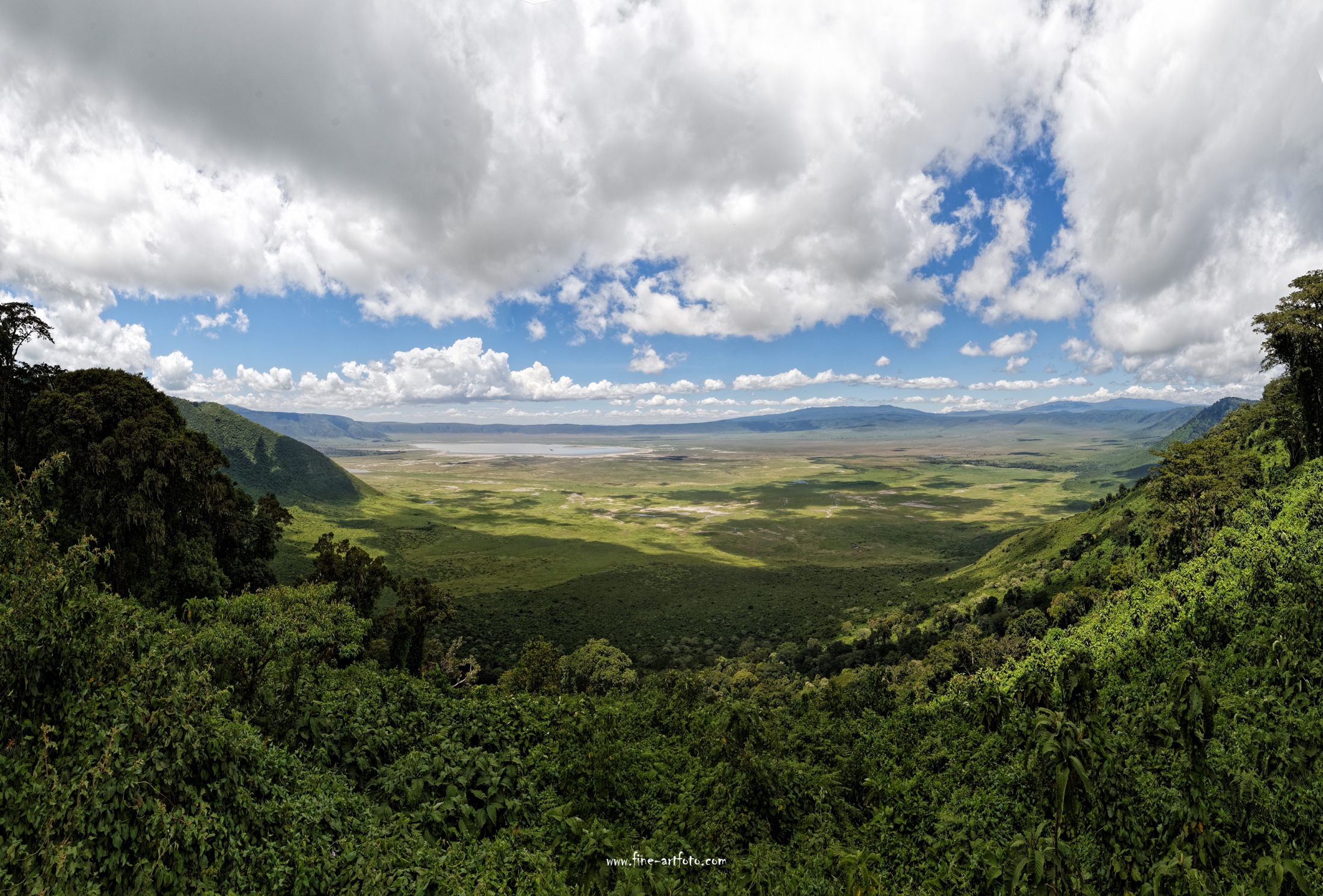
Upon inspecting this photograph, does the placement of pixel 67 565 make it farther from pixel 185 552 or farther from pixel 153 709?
pixel 185 552

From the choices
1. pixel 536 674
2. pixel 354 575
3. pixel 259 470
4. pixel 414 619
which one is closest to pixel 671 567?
pixel 536 674

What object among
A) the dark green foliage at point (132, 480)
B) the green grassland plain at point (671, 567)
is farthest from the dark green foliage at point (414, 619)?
the green grassland plain at point (671, 567)

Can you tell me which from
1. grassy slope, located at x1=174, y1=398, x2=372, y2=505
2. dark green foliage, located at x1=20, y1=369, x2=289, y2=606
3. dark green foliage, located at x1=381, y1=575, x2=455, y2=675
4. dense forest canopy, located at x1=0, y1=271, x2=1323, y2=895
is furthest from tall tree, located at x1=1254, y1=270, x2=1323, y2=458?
grassy slope, located at x1=174, y1=398, x2=372, y2=505

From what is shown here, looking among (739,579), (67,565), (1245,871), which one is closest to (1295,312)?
(1245,871)

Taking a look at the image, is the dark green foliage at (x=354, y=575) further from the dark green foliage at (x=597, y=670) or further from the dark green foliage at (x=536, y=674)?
the dark green foliage at (x=597, y=670)

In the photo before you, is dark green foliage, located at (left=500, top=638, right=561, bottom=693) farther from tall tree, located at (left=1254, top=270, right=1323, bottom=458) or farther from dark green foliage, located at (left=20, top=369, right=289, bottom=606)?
tall tree, located at (left=1254, top=270, right=1323, bottom=458)

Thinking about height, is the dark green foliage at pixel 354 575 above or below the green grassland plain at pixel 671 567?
above
